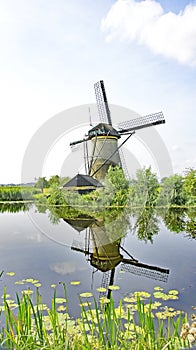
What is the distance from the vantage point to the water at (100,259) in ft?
11.6

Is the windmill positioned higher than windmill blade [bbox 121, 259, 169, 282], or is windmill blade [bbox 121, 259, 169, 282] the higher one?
the windmill

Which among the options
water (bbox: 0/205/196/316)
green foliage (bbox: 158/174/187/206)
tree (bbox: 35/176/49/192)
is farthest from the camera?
tree (bbox: 35/176/49/192)

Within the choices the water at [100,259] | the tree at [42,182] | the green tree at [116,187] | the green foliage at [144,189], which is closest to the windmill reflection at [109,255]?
the water at [100,259]

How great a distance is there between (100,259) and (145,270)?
0.91 meters

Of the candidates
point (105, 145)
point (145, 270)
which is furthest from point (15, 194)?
point (145, 270)

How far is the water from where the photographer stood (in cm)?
355

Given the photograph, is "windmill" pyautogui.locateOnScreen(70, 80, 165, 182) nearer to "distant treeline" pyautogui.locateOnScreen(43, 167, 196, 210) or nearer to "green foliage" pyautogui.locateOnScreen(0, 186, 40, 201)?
"distant treeline" pyautogui.locateOnScreen(43, 167, 196, 210)

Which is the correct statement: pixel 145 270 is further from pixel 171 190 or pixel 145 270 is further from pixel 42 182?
pixel 42 182

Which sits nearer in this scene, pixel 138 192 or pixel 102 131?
pixel 138 192

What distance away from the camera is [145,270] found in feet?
13.9

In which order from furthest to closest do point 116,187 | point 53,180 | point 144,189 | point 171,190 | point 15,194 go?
point 15,194, point 53,180, point 171,190, point 144,189, point 116,187

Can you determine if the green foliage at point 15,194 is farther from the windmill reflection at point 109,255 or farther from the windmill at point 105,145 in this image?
the windmill reflection at point 109,255

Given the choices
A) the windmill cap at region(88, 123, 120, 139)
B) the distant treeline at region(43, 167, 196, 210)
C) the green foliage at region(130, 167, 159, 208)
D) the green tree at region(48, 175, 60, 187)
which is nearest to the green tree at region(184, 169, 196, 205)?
the distant treeline at region(43, 167, 196, 210)

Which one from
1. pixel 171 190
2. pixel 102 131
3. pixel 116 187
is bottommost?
pixel 171 190
